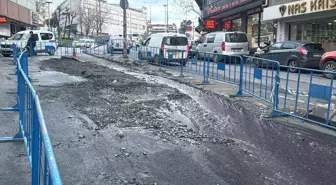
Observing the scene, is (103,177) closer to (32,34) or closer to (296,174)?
(296,174)

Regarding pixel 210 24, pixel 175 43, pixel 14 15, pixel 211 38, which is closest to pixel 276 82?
pixel 175 43

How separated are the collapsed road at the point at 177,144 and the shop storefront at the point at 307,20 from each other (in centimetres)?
1245

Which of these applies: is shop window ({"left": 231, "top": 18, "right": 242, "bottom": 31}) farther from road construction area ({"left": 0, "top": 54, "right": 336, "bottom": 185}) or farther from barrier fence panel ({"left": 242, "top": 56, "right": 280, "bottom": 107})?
road construction area ({"left": 0, "top": 54, "right": 336, "bottom": 185})

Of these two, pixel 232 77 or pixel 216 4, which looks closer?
pixel 232 77

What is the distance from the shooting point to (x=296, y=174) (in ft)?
15.1

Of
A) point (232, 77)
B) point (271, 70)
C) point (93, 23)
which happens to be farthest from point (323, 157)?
point (93, 23)

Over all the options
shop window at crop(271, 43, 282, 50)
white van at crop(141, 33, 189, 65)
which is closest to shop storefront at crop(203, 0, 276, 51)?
shop window at crop(271, 43, 282, 50)

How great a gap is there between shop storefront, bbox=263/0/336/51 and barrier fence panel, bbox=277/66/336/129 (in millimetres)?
11441

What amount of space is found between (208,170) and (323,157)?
1.79m

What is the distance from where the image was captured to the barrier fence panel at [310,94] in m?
6.87

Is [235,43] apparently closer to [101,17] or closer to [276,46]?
[276,46]

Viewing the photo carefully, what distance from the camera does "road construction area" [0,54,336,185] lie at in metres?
4.49

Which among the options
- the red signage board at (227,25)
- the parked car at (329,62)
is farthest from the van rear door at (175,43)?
the red signage board at (227,25)

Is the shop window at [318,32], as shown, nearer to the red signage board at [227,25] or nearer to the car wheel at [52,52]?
the red signage board at [227,25]
